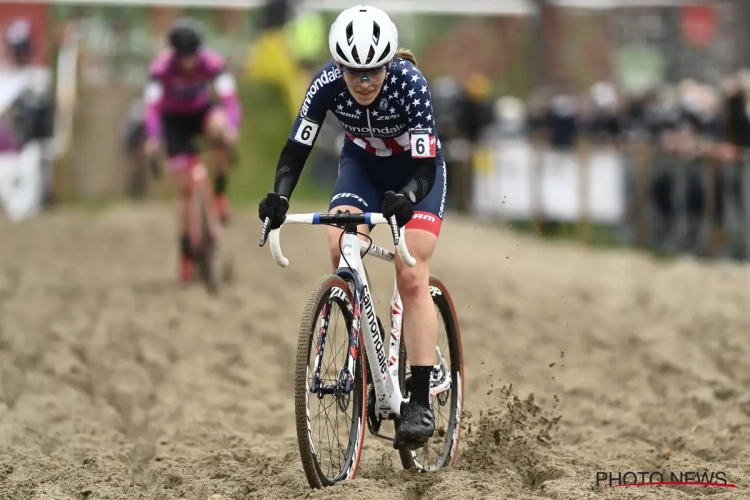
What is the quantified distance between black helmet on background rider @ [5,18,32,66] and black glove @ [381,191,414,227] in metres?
18.4

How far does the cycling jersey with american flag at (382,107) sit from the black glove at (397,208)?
0.50 m

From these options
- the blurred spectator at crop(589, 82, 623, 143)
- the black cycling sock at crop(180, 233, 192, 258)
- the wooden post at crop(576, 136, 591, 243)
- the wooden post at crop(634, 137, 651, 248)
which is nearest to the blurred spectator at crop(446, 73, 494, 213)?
the blurred spectator at crop(589, 82, 623, 143)

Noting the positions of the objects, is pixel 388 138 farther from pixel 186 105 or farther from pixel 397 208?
pixel 186 105

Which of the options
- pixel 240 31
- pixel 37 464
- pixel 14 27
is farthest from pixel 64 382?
pixel 240 31

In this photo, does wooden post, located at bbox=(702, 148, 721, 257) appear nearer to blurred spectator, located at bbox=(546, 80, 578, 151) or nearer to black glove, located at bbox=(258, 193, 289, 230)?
blurred spectator, located at bbox=(546, 80, 578, 151)

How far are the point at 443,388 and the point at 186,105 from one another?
6.14 metres

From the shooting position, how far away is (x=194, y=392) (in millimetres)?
8719

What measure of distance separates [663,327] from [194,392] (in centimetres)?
424

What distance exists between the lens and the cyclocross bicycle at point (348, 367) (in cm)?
565

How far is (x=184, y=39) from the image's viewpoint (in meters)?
11.6

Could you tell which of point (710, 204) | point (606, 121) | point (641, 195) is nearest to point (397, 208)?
point (710, 204)

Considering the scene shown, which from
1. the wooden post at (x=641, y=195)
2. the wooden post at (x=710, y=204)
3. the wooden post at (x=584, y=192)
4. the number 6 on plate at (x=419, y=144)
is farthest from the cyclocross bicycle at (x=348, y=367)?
the wooden post at (x=584, y=192)

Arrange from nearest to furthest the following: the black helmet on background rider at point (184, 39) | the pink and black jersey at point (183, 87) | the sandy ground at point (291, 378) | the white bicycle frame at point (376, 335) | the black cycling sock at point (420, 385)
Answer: the white bicycle frame at point (376, 335) → the black cycling sock at point (420, 385) → the sandy ground at point (291, 378) → the black helmet on background rider at point (184, 39) → the pink and black jersey at point (183, 87)

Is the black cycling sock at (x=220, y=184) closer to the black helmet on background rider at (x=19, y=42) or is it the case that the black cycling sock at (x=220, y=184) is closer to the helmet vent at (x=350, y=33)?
the helmet vent at (x=350, y=33)
